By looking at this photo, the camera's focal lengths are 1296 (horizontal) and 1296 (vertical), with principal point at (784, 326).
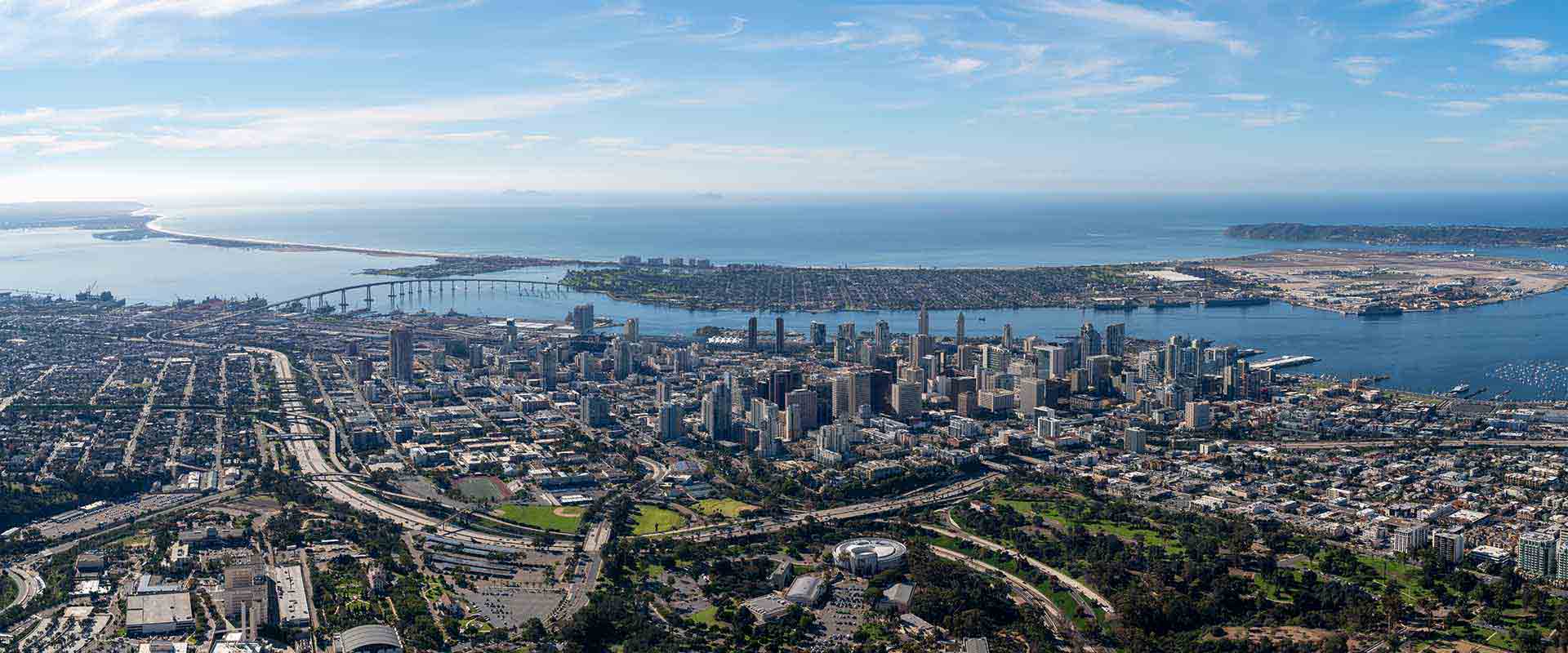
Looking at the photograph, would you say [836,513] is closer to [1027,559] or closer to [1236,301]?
[1027,559]

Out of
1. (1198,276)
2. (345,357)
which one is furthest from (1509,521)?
(1198,276)

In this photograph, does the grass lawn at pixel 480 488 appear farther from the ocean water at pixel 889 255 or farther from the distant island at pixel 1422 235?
the distant island at pixel 1422 235

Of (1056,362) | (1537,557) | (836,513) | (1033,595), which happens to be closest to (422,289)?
(1056,362)

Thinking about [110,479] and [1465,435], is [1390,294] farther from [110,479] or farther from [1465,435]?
[110,479]

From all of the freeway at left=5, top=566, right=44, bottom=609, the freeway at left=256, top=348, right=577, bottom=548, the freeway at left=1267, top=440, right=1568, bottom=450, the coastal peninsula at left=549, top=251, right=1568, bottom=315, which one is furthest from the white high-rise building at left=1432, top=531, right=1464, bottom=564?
the coastal peninsula at left=549, top=251, right=1568, bottom=315

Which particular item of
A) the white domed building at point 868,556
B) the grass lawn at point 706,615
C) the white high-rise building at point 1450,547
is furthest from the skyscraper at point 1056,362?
the grass lawn at point 706,615

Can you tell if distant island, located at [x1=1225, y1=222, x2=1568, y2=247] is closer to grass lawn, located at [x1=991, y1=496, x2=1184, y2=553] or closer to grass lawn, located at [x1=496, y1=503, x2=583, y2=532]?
grass lawn, located at [x1=991, y1=496, x2=1184, y2=553]
